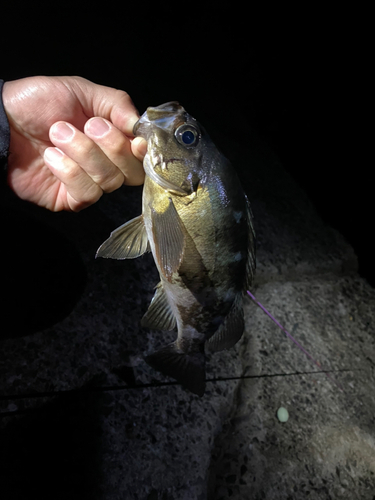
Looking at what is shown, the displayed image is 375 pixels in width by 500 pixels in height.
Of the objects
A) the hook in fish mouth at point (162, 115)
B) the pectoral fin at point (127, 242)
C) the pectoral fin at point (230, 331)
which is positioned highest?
the hook in fish mouth at point (162, 115)

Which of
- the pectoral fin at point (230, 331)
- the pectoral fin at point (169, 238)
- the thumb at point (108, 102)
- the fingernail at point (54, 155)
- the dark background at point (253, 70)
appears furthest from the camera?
the dark background at point (253, 70)

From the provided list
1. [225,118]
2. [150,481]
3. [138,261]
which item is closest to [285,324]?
[138,261]

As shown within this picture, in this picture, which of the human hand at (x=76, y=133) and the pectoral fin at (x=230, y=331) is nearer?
the human hand at (x=76, y=133)

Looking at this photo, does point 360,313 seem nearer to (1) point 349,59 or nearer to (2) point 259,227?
(2) point 259,227

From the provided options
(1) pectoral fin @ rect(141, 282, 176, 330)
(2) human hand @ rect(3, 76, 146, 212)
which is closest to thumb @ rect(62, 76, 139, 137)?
(2) human hand @ rect(3, 76, 146, 212)

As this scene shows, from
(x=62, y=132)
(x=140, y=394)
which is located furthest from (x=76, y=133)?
(x=140, y=394)

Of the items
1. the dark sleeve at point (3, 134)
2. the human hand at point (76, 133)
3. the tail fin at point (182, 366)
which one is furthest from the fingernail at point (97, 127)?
the tail fin at point (182, 366)

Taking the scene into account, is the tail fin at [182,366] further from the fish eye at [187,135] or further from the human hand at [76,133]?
the fish eye at [187,135]
